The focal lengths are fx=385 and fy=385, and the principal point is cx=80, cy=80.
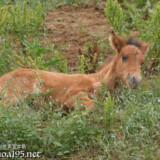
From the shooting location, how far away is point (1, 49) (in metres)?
8.01

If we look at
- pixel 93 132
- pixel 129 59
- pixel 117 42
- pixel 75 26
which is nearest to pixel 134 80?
pixel 129 59

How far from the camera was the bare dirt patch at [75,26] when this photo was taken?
883 cm

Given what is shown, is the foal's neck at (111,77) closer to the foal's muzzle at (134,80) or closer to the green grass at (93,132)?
the foal's muzzle at (134,80)

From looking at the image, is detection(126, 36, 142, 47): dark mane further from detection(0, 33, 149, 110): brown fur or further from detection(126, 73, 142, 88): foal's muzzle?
detection(126, 73, 142, 88): foal's muzzle

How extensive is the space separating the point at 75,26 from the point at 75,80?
3.14m

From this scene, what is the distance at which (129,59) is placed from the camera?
6.21 meters

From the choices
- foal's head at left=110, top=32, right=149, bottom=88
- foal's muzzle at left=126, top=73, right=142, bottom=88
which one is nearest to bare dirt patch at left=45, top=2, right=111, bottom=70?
foal's head at left=110, top=32, right=149, bottom=88

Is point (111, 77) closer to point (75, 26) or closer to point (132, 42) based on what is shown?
point (132, 42)

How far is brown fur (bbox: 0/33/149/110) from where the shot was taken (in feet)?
20.3

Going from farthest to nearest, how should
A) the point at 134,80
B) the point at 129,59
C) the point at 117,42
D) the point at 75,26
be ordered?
1. the point at 75,26
2. the point at 117,42
3. the point at 129,59
4. the point at 134,80

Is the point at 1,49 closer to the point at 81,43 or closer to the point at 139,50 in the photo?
the point at 81,43

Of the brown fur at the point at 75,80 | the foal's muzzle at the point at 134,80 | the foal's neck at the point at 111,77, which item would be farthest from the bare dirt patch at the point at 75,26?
the foal's muzzle at the point at 134,80

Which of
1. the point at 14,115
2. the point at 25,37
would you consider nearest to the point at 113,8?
the point at 25,37

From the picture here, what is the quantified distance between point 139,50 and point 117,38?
1.39ft
